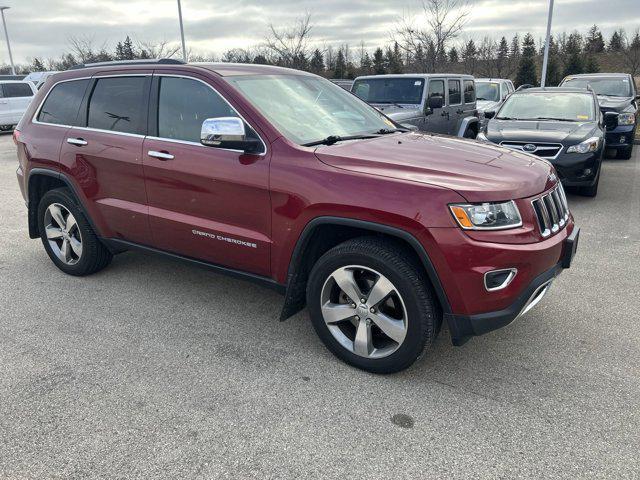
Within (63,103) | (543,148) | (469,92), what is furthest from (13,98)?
(543,148)

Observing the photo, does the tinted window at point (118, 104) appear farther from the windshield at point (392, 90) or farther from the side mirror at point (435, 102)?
the side mirror at point (435, 102)

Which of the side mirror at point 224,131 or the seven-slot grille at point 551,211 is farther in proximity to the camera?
the side mirror at point 224,131

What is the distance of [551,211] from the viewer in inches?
120

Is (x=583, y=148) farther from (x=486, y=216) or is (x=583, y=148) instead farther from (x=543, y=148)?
(x=486, y=216)

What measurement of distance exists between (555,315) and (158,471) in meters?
2.91

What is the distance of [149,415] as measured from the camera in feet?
8.96

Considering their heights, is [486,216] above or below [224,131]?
below

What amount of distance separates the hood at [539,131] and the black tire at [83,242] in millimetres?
5572

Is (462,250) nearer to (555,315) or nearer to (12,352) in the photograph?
(555,315)

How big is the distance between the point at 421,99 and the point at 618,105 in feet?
15.7

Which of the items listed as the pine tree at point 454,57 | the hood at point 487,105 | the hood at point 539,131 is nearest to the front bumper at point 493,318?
the hood at point 539,131

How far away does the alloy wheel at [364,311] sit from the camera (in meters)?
2.92

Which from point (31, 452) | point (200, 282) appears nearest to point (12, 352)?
point (31, 452)

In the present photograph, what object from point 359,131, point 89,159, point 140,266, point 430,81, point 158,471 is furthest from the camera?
point 430,81
